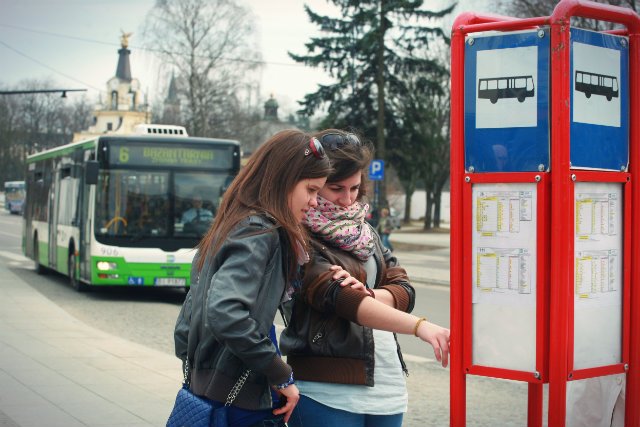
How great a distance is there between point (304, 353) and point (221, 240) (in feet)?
1.62

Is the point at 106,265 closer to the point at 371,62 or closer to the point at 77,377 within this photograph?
the point at 77,377

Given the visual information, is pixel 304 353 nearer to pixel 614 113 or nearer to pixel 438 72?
pixel 614 113

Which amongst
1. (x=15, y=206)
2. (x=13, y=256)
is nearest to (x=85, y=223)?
(x=13, y=256)

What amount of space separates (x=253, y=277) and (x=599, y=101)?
4.89 feet

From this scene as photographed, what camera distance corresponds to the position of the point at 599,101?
11.2ft

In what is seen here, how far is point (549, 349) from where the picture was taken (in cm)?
330

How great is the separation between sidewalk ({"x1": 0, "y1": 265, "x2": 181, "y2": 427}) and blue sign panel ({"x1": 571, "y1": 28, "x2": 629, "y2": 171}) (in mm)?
3761

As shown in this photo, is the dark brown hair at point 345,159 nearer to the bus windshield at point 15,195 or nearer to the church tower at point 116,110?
the bus windshield at point 15,195

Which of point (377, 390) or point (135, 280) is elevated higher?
point (377, 390)

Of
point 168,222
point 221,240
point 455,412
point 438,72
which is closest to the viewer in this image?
point 221,240

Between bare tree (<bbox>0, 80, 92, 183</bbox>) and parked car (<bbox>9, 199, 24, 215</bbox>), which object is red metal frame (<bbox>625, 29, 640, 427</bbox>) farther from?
bare tree (<bbox>0, 80, 92, 183</bbox>)

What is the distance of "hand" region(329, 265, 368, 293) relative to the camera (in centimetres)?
297

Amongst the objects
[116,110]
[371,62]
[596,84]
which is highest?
[116,110]

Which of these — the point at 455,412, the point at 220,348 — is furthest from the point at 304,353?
the point at 455,412
